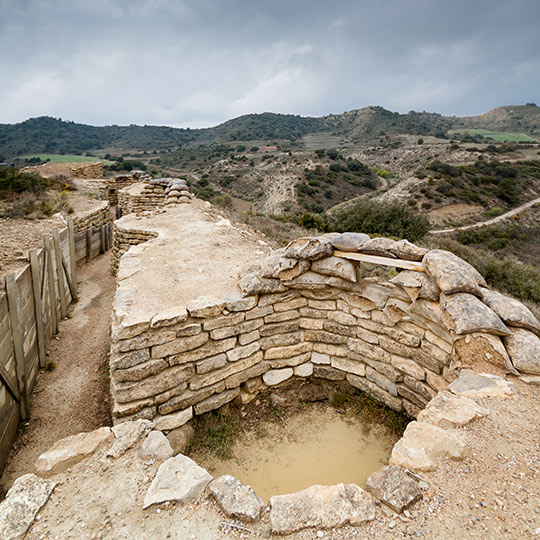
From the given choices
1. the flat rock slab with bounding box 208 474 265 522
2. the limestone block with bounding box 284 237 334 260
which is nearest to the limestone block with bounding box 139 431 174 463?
the flat rock slab with bounding box 208 474 265 522

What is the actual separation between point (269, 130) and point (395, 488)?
6990 centimetres

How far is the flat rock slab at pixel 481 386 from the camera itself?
8.87 feet

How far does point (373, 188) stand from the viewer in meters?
34.1

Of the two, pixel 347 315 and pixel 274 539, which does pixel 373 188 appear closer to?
pixel 347 315

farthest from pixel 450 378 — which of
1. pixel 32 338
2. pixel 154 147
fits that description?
pixel 154 147

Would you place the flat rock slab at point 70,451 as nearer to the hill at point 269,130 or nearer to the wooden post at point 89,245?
the wooden post at point 89,245

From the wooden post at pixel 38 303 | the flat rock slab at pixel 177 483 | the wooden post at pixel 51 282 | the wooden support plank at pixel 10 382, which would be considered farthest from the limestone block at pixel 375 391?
the wooden post at pixel 51 282

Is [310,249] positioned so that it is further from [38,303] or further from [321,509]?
[38,303]

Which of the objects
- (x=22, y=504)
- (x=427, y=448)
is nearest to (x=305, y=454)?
(x=427, y=448)

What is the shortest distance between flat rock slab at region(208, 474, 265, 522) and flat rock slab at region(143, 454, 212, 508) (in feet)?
0.30

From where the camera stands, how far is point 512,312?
10.2ft

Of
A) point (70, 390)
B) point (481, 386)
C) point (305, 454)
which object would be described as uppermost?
point (481, 386)

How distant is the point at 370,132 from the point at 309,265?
62.4 meters

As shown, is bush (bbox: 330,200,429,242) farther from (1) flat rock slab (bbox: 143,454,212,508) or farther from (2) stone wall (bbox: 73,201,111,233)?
(1) flat rock slab (bbox: 143,454,212,508)
